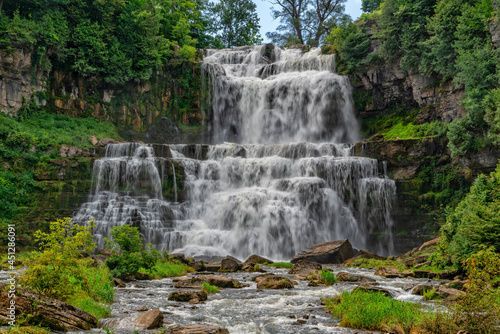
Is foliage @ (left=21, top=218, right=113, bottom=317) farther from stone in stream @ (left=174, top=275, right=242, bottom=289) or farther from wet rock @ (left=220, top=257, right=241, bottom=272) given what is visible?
wet rock @ (left=220, top=257, right=241, bottom=272)

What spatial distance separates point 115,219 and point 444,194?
69.7 ft

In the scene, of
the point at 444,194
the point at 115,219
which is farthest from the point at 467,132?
the point at 115,219

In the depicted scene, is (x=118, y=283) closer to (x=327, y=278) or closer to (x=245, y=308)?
(x=245, y=308)

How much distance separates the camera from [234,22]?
57344 mm

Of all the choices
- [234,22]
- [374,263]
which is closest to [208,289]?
→ [374,263]

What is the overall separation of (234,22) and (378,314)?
5568cm

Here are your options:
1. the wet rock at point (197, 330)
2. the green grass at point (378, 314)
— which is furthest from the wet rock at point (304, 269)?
the wet rock at point (197, 330)

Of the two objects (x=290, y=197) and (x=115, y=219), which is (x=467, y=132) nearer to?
(x=290, y=197)

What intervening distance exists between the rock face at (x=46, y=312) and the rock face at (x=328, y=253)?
44.7 ft

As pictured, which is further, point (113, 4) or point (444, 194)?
point (113, 4)

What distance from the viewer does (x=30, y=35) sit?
3025 cm

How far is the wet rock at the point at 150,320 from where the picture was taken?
23.6 ft

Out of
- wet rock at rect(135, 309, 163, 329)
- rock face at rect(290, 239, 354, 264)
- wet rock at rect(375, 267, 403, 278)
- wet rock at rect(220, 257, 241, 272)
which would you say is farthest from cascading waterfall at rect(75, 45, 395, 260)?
wet rock at rect(135, 309, 163, 329)

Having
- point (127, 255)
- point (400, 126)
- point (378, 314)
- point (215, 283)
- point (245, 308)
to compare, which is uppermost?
point (400, 126)
